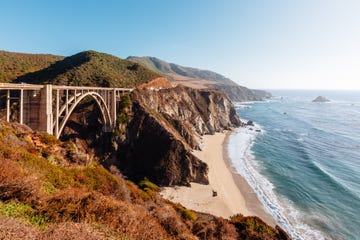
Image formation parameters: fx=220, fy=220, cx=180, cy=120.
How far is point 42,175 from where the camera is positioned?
891 cm

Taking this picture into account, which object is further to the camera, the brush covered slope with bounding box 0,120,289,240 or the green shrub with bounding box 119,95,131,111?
the green shrub with bounding box 119,95,131,111

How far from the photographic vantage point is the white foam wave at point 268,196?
70.9 feet

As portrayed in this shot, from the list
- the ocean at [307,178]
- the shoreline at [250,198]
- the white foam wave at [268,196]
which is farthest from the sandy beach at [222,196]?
the ocean at [307,178]

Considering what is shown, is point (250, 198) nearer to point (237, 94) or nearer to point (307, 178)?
point (307, 178)

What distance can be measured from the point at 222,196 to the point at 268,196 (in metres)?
5.96

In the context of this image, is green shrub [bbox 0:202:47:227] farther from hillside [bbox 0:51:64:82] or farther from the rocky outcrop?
the rocky outcrop

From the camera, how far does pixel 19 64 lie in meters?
61.3

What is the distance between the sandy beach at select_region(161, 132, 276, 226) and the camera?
82.0 ft

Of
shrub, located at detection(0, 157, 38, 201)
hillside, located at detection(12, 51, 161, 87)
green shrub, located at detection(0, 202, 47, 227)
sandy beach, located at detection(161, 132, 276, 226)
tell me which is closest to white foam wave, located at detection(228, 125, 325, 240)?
sandy beach, located at detection(161, 132, 276, 226)

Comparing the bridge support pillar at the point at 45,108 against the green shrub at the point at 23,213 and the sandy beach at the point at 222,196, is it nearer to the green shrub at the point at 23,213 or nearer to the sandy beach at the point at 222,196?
the sandy beach at the point at 222,196

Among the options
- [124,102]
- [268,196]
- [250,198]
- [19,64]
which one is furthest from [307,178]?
[19,64]

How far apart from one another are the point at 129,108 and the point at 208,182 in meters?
20.7

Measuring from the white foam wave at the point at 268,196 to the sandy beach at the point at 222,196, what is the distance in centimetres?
99

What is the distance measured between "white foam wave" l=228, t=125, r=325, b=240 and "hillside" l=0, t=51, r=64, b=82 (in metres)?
52.2
